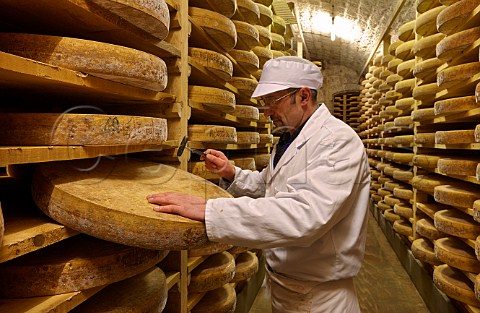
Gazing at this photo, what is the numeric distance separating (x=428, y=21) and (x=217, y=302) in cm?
293

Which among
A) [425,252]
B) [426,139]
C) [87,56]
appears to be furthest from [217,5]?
[425,252]

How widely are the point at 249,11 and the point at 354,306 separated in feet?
7.25

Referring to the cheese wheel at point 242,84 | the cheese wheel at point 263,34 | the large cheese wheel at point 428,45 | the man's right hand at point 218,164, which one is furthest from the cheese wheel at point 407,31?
the man's right hand at point 218,164

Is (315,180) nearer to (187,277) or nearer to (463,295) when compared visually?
(187,277)

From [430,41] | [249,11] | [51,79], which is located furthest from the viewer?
[430,41]

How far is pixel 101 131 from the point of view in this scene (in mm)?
1228

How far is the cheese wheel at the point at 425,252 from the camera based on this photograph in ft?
11.7

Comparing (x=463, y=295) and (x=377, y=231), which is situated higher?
(x=463, y=295)

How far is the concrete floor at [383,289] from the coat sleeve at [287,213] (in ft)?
7.26

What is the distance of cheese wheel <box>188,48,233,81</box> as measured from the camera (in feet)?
7.63

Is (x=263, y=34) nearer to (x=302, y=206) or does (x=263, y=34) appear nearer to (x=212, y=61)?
(x=212, y=61)

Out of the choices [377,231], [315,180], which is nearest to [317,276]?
[315,180]

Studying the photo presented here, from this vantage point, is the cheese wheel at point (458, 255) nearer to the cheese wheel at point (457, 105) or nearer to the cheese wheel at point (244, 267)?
the cheese wheel at point (457, 105)

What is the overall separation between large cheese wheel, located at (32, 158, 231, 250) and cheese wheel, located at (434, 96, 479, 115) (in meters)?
2.24
